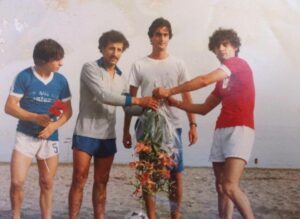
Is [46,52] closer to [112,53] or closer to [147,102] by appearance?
[112,53]

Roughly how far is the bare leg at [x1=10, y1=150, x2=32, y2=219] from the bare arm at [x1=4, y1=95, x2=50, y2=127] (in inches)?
7.6

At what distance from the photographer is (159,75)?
8.34ft

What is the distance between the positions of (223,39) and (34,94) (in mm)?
1087

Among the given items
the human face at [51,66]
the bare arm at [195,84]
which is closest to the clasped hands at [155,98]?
the bare arm at [195,84]

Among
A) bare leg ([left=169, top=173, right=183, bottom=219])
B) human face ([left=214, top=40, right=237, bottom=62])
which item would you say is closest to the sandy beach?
bare leg ([left=169, top=173, right=183, bottom=219])

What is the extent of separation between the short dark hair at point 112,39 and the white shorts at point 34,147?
2.00ft

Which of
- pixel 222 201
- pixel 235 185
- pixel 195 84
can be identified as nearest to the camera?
pixel 235 185

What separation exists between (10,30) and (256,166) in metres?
1.65

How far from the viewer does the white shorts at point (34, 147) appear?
2.46 metres

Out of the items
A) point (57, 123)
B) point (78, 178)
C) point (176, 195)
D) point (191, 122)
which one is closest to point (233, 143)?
point (191, 122)

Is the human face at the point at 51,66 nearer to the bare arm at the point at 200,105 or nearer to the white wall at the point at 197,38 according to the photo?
the white wall at the point at 197,38

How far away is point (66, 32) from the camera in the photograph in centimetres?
269

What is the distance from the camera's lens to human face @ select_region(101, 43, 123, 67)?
2.50 meters

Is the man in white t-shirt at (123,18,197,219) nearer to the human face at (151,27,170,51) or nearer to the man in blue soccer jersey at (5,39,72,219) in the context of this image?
the human face at (151,27,170,51)
